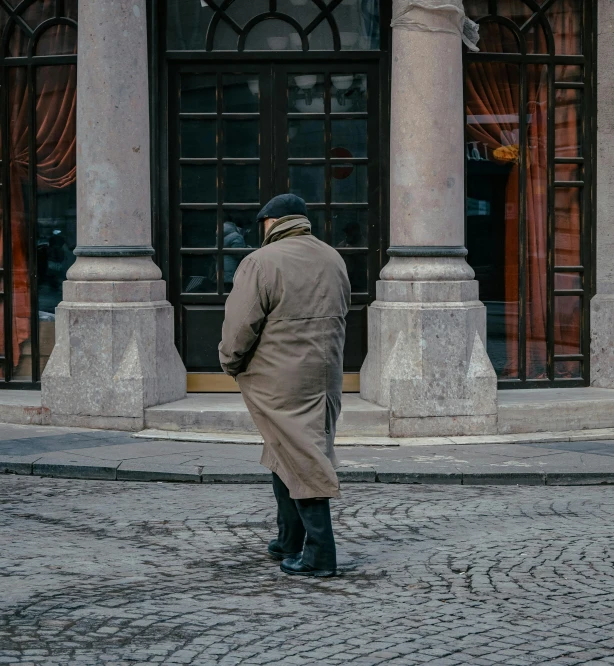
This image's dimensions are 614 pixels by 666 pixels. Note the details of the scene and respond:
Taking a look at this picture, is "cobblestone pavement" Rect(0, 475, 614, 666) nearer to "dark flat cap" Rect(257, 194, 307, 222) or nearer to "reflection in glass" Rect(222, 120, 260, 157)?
"dark flat cap" Rect(257, 194, 307, 222)

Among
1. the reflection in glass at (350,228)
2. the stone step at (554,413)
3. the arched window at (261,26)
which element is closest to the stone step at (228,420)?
the stone step at (554,413)

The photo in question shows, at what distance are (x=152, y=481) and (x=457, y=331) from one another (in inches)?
133

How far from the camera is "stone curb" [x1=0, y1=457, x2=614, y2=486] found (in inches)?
383

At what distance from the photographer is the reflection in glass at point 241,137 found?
13.0 m

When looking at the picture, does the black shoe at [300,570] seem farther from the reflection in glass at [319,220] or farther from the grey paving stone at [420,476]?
the reflection in glass at [319,220]

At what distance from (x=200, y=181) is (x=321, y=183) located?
3.90 feet

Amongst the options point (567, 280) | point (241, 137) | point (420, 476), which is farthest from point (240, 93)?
point (420, 476)

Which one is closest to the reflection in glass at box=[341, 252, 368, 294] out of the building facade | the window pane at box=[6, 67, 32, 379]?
the building facade

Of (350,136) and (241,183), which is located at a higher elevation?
(350,136)

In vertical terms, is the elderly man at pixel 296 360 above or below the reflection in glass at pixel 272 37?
below

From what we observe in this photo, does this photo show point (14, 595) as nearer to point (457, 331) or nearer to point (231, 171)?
point (457, 331)

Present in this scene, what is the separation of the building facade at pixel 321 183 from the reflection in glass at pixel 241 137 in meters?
0.02

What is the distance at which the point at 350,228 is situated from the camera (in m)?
13.1

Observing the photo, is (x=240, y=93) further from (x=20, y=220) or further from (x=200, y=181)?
(x=20, y=220)
